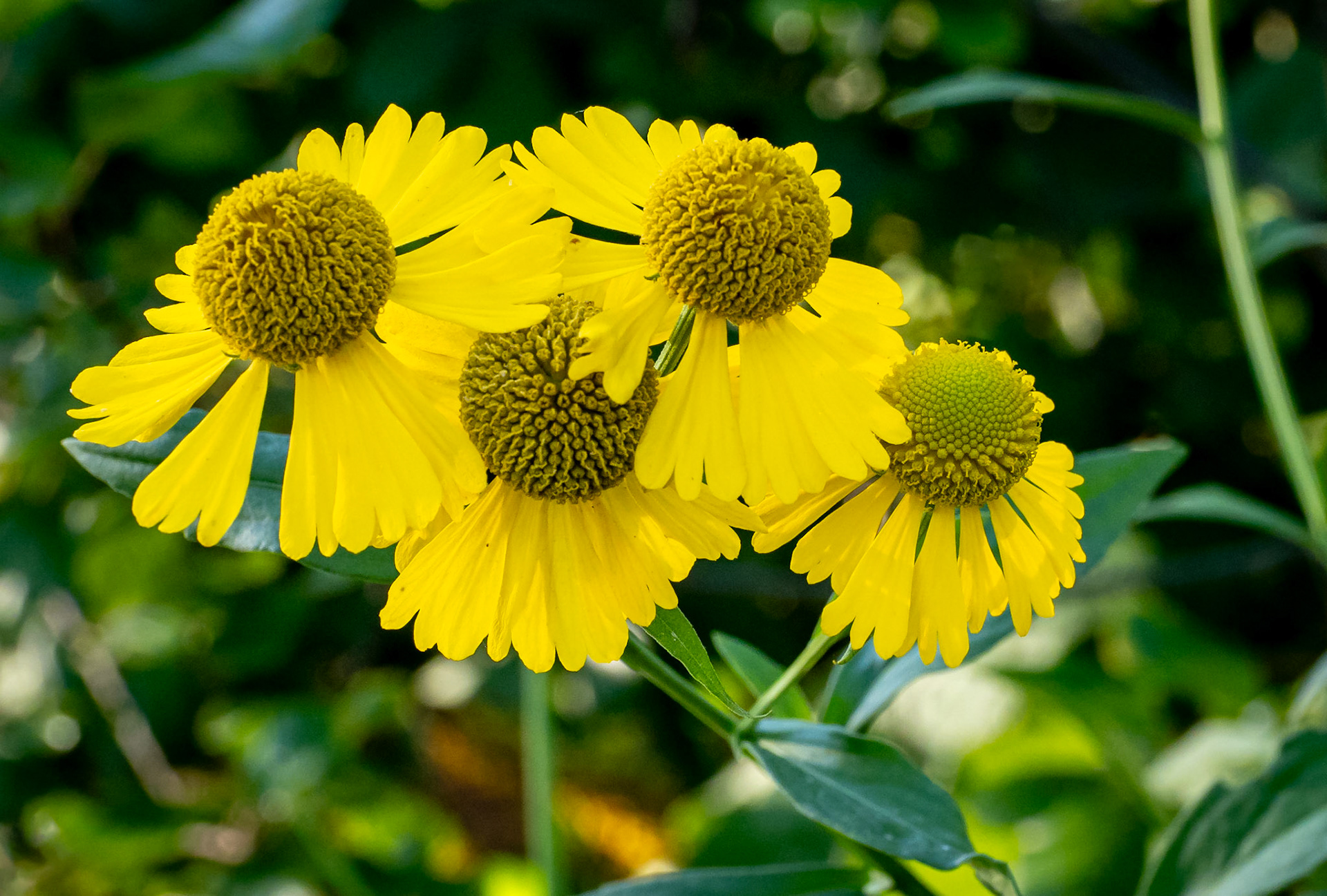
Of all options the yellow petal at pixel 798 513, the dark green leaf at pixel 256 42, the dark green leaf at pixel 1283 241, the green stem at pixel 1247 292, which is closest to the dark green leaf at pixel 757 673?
the yellow petal at pixel 798 513

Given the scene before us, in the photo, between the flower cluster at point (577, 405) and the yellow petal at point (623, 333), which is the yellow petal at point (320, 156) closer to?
the flower cluster at point (577, 405)

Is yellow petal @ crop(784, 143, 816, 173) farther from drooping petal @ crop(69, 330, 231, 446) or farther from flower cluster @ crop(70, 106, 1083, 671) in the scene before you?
drooping petal @ crop(69, 330, 231, 446)

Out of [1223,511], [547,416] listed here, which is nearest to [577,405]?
[547,416]

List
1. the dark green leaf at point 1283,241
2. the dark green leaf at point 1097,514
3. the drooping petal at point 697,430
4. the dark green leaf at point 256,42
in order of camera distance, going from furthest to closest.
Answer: the dark green leaf at point 256,42, the dark green leaf at point 1283,241, the dark green leaf at point 1097,514, the drooping petal at point 697,430

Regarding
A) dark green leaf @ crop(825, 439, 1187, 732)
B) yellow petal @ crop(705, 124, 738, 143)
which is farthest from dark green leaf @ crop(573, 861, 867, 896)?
yellow petal @ crop(705, 124, 738, 143)

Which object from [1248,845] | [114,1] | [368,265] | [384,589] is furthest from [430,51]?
[1248,845]

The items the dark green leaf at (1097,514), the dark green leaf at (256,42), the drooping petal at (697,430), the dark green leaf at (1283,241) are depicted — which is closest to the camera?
the drooping petal at (697,430)
